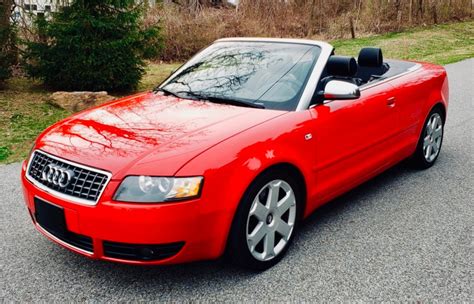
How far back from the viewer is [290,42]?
169 inches

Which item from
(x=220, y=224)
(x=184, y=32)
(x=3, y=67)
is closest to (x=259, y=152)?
(x=220, y=224)

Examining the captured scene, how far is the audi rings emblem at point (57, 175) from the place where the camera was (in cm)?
294

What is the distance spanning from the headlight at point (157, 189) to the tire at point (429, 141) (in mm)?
3153

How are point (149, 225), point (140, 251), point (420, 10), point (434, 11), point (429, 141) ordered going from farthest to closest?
A: point (434, 11)
point (420, 10)
point (429, 141)
point (140, 251)
point (149, 225)

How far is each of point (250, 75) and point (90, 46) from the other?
590 centimetres

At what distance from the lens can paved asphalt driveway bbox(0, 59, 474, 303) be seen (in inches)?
119

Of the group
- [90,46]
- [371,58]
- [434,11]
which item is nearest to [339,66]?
[371,58]

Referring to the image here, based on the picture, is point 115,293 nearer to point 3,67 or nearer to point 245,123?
point 245,123

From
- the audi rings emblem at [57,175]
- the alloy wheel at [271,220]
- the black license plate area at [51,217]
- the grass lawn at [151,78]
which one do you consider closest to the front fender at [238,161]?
the alloy wheel at [271,220]

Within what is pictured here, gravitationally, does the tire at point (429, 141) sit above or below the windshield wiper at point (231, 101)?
below

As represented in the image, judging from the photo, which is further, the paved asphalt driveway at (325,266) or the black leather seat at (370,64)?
the black leather seat at (370,64)

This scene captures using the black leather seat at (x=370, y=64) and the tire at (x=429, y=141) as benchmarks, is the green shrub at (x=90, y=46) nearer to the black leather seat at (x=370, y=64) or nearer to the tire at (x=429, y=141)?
the black leather seat at (x=370, y=64)

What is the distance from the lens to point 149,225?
8.97 feet

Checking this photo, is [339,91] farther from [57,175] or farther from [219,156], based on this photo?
[57,175]
